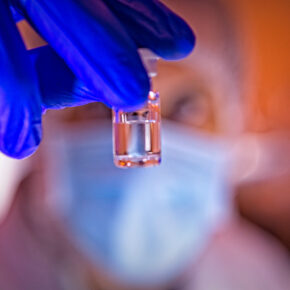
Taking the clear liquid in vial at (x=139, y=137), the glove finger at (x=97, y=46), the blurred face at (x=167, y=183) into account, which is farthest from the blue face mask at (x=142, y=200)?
the glove finger at (x=97, y=46)

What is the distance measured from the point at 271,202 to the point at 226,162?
300 millimetres

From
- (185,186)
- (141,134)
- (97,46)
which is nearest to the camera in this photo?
(97,46)

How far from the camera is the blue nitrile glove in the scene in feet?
2.02

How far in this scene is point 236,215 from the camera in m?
1.71

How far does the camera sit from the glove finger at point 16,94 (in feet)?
2.04

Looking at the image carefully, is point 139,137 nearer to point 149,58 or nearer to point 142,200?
point 149,58

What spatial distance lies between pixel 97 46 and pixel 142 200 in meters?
1.10

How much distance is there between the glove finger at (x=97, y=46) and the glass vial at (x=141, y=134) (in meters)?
0.07

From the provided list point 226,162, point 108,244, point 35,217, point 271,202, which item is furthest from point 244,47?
point 35,217

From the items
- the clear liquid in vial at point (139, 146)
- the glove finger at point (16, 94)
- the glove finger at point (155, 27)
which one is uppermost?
the glove finger at point (155, 27)

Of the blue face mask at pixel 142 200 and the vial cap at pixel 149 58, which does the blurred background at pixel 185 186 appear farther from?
the vial cap at pixel 149 58

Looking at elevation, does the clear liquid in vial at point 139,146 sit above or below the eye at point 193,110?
below

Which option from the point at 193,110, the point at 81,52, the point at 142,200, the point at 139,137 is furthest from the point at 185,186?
the point at 81,52

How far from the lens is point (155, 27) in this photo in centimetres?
70
